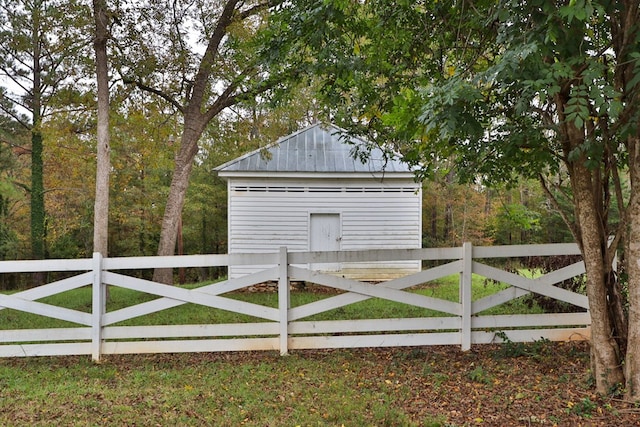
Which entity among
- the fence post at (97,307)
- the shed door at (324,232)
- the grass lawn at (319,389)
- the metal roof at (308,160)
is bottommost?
the grass lawn at (319,389)

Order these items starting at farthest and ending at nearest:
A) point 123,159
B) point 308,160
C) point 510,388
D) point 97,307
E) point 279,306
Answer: point 123,159 → point 308,160 → point 279,306 → point 97,307 → point 510,388

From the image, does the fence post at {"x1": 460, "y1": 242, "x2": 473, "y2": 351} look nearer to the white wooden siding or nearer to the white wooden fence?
the white wooden fence

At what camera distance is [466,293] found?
199 inches

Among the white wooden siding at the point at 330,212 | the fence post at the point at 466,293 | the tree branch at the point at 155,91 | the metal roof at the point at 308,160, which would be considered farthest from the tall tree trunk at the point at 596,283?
the tree branch at the point at 155,91

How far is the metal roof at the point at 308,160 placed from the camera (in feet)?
39.3

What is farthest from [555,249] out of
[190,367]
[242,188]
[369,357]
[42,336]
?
[242,188]

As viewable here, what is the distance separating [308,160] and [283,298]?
7.96 m

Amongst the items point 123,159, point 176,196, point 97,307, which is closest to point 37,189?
point 123,159

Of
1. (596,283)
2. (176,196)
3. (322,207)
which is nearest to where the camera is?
(596,283)

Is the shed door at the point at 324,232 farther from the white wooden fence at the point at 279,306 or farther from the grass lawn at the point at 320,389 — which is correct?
the white wooden fence at the point at 279,306

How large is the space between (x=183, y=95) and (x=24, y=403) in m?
9.12

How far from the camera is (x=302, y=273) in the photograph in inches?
197

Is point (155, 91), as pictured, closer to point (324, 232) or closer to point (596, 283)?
point (324, 232)

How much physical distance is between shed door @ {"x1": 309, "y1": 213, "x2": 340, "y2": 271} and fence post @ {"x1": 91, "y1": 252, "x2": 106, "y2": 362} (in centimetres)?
763
